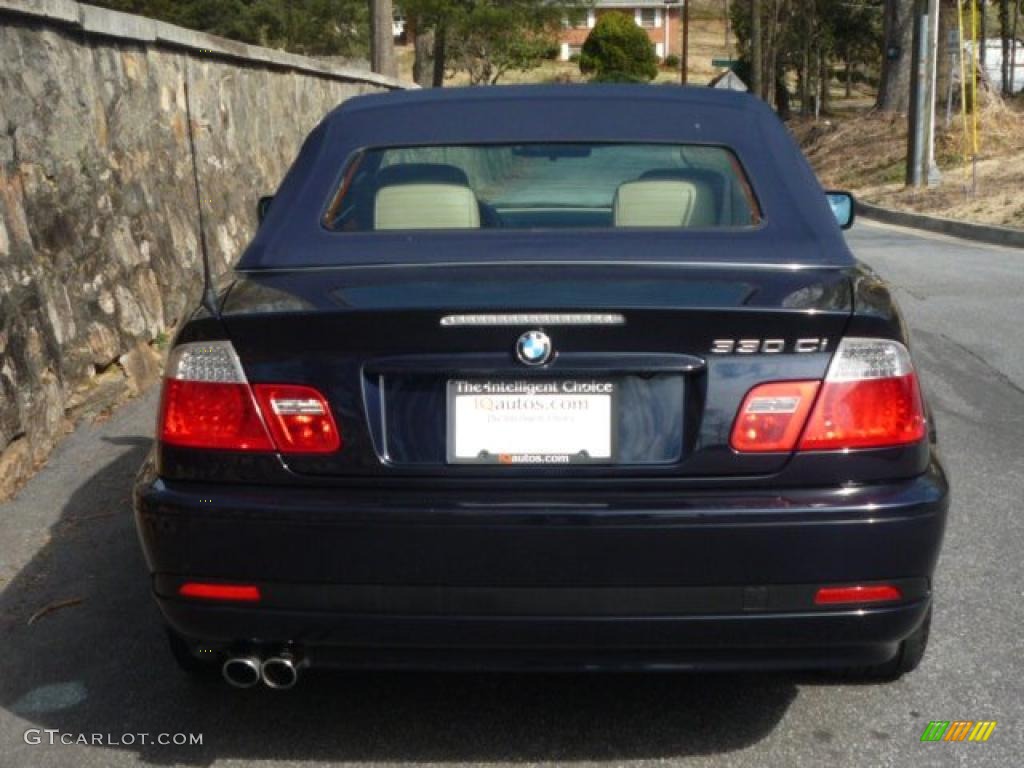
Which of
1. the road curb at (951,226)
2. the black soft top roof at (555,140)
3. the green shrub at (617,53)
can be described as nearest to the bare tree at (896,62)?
the road curb at (951,226)

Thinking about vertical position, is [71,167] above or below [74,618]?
above

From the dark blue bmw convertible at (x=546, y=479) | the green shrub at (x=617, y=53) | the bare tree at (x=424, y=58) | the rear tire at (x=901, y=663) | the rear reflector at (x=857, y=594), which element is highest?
the dark blue bmw convertible at (x=546, y=479)

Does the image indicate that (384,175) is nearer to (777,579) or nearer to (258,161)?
(777,579)

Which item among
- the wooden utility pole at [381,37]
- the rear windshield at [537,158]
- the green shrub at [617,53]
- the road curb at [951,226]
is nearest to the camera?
the rear windshield at [537,158]

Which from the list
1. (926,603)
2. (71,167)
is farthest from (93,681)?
(71,167)

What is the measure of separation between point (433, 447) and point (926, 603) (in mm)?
1168

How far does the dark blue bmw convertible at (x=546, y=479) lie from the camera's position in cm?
311

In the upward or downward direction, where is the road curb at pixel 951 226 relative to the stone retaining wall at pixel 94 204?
downward

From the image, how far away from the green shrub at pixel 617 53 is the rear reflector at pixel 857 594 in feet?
229

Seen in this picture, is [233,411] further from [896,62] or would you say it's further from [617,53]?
[617,53]

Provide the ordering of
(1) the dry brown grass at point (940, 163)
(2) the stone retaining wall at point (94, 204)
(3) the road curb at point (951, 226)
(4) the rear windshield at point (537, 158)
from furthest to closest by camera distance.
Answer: (1) the dry brown grass at point (940, 163)
(3) the road curb at point (951, 226)
(2) the stone retaining wall at point (94, 204)
(4) the rear windshield at point (537, 158)

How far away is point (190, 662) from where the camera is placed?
12.4 feet

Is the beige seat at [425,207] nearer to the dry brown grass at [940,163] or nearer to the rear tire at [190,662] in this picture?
the rear tire at [190,662]

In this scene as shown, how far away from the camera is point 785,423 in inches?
124
